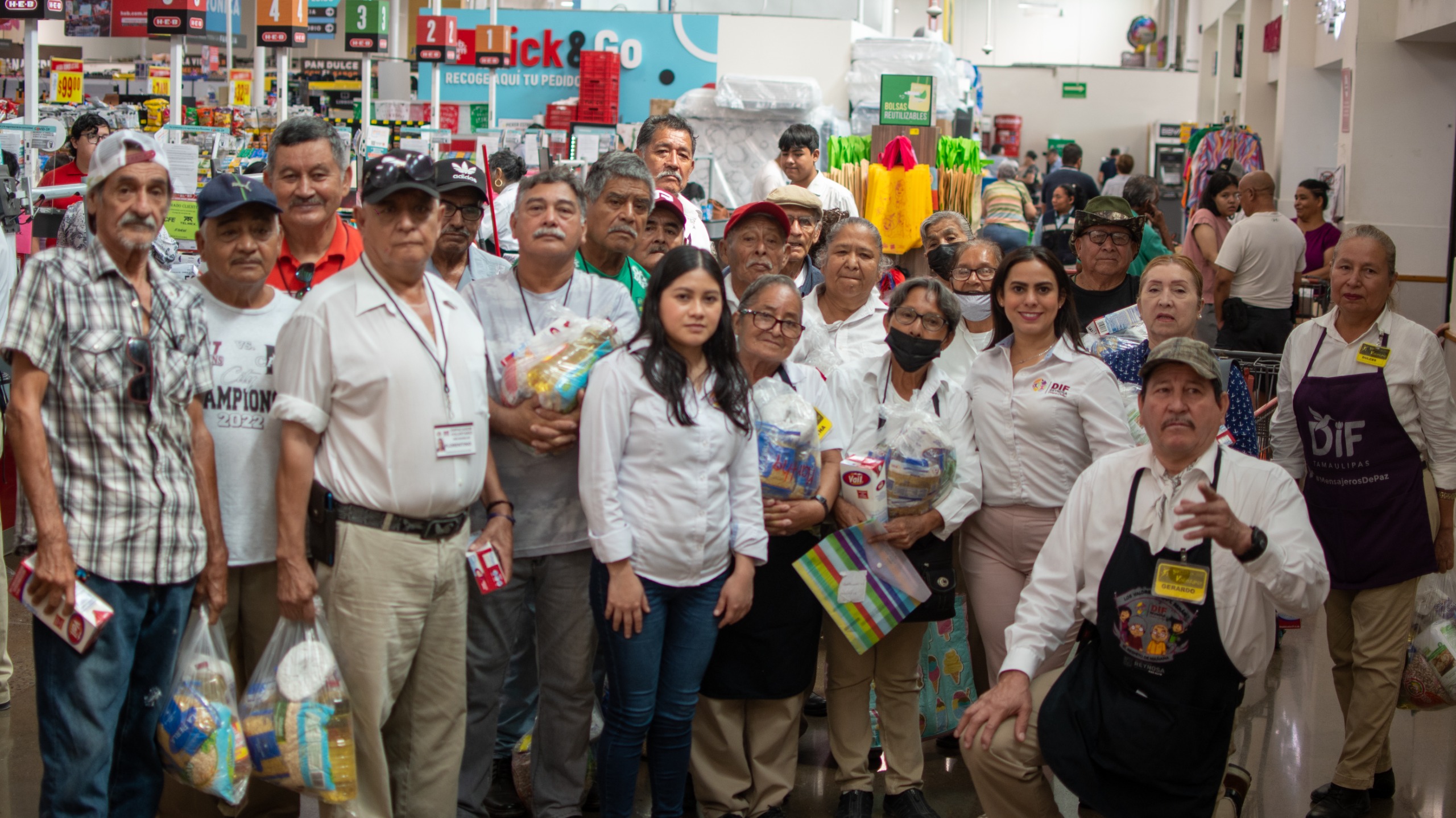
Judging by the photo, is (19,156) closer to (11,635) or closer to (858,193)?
(11,635)

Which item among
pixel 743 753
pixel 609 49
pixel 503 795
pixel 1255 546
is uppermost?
pixel 609 49

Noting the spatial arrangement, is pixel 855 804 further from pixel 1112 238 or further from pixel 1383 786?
pixel 1112 238

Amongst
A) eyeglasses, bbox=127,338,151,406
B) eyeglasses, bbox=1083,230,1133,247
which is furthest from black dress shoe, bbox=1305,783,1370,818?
eyeglasses, bbox=127,338,151,406

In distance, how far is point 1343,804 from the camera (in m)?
3.50

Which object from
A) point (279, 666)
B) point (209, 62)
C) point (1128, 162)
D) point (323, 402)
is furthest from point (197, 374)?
point (209, 62)

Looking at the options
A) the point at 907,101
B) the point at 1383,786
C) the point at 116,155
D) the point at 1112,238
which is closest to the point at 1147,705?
the point at 1383,786

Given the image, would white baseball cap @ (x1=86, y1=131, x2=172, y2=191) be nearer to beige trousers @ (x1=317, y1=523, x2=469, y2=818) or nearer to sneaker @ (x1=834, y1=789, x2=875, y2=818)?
beige trousers @ (x1=317, y1=523, x2=469, y2=818)

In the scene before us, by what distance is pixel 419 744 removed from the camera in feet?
9.21

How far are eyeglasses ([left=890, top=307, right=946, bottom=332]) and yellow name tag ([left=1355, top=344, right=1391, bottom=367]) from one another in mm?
1299

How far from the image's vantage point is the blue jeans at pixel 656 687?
9.45ft

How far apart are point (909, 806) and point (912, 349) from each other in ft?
4.25

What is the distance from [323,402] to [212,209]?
0.54 meters

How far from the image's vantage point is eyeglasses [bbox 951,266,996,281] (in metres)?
4.25

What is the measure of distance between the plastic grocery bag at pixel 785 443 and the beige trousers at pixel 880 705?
55 cm
